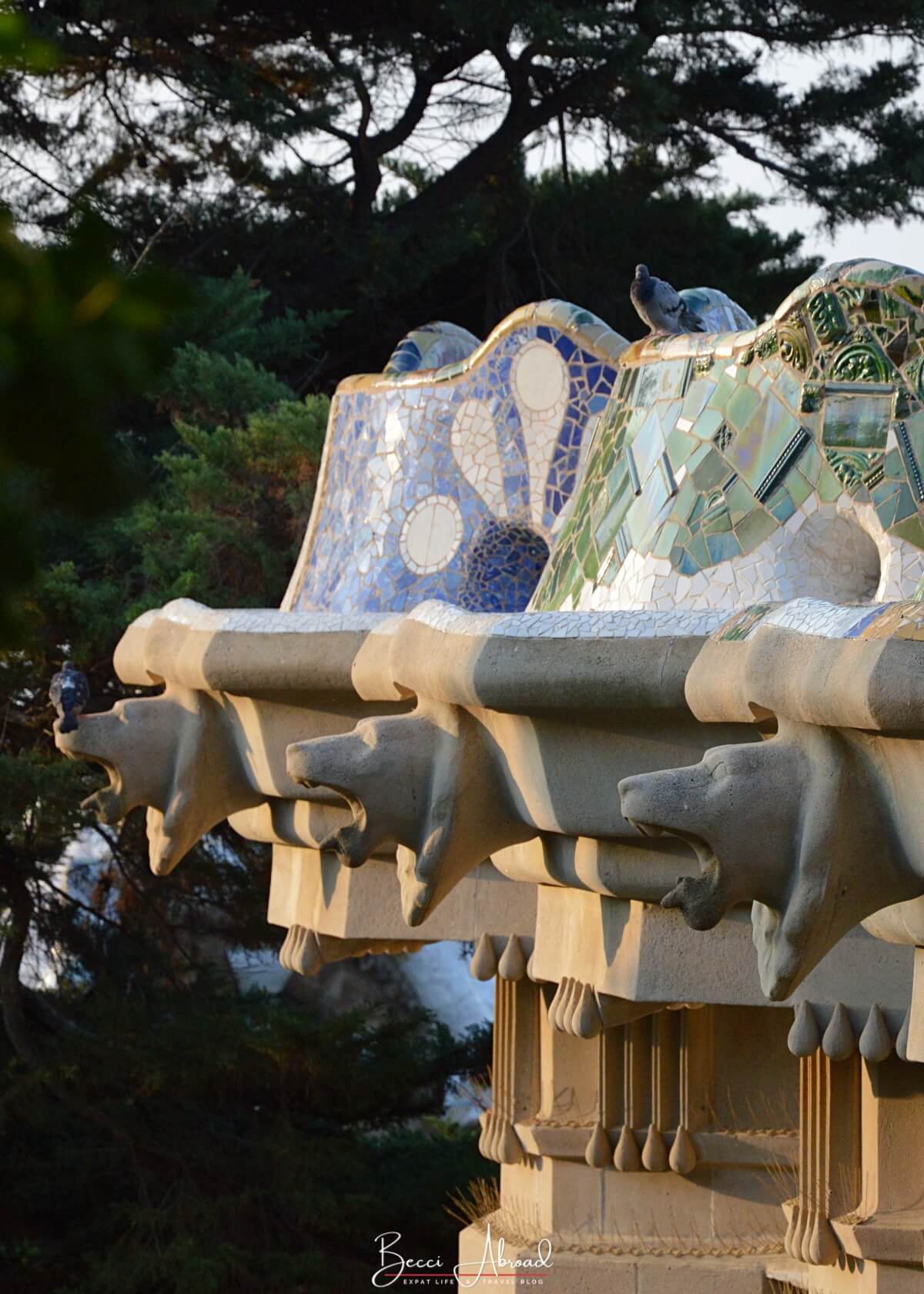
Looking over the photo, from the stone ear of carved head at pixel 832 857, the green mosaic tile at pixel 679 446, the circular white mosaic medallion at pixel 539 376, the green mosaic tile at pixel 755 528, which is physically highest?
the circular white mosaic medallion at pixel 539 376

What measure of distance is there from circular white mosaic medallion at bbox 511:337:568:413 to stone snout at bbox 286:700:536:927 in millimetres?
2456

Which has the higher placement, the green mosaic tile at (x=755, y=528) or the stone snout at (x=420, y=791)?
the green mosaic tile at (x=755, y=528)

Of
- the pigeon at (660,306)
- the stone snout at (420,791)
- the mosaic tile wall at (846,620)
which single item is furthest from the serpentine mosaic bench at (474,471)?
the mosaic tile wall at (846,620)

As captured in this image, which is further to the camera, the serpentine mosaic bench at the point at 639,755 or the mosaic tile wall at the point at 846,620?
the serpentine mosaic bench at the point at 639,755

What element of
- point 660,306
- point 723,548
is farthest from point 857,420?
point 660,306

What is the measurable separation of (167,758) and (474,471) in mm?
1394

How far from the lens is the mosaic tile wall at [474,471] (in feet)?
24.1

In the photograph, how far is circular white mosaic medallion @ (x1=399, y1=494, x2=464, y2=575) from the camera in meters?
7.50

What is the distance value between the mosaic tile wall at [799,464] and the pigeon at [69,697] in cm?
201

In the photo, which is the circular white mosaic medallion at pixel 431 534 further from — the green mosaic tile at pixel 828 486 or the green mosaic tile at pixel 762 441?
the green mosaic tile at pixel 828 486

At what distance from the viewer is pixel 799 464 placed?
5438mm

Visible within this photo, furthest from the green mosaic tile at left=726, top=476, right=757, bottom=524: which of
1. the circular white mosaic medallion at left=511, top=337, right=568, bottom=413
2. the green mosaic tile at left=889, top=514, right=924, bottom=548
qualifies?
the circular white mosaic medallion at left=511, top=337, right=568, bottom=413

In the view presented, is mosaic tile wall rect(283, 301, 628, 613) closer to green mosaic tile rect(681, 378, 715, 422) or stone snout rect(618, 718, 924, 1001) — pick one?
green mosaic tile rect(681, 378, 715, 422)

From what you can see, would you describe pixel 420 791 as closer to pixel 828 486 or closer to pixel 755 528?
pixel 755 528
